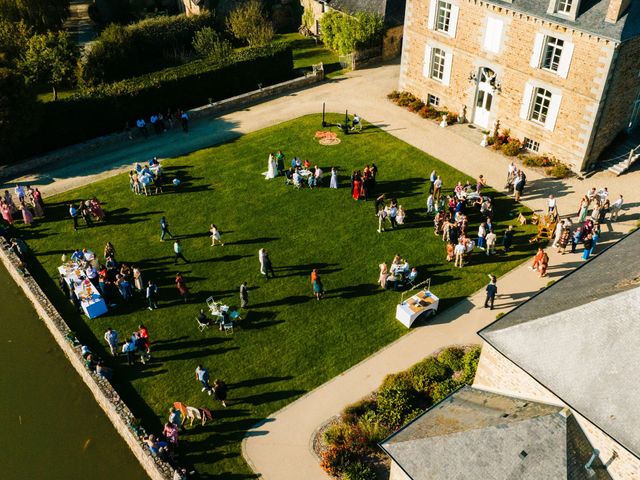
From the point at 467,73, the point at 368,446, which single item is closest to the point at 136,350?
the point at 368,446

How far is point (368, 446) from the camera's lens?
18.7 metres

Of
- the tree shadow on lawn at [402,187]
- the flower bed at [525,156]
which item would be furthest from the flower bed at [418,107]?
the tree shadow on lawn at [402,187]

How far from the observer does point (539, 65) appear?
3044cm

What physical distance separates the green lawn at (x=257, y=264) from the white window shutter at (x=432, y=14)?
693 centimetres

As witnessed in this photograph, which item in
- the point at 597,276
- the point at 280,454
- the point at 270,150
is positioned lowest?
the point at 280,454

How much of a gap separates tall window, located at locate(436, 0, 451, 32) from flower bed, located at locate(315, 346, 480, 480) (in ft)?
67.9

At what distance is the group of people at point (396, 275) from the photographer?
80.0ft

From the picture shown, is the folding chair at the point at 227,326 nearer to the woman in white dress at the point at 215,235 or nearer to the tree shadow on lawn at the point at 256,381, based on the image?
the tree shadow on lawn at the point at 256,381

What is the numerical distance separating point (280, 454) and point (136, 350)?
716 centimetres

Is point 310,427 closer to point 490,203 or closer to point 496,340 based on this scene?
point 496,340

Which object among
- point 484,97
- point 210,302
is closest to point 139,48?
point 484,97

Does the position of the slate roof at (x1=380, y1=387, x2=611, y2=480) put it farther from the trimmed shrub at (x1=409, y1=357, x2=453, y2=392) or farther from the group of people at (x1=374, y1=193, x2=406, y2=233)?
the group of people at (x1=374, y1=193, x2=406, y2=233)

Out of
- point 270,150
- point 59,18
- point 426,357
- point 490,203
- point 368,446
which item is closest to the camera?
point 368,446

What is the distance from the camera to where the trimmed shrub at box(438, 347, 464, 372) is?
2105cm
